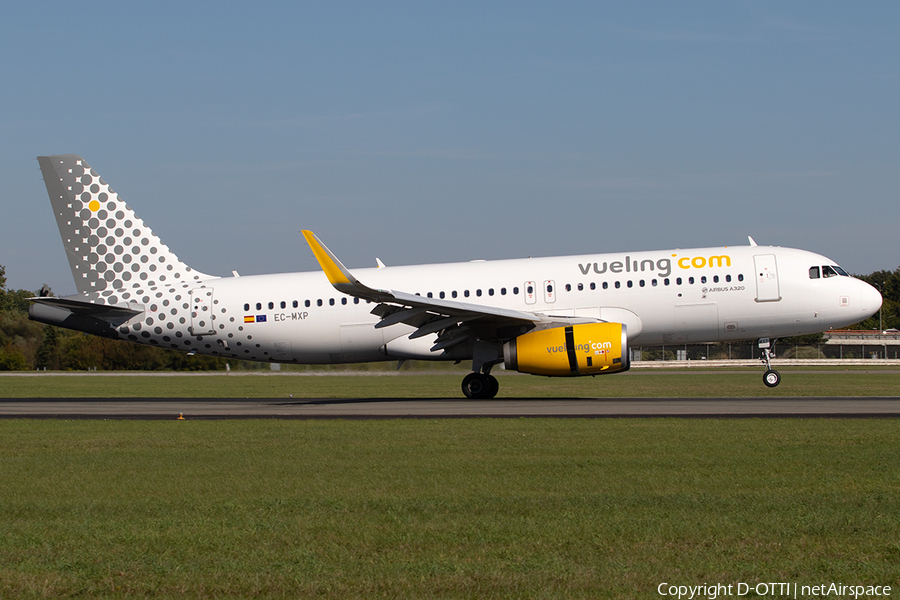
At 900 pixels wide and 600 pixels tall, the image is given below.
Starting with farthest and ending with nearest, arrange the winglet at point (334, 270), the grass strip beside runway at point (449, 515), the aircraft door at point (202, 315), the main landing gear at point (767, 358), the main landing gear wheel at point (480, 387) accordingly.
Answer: the aircraft door at point (202, 315), the main landing gear at point (767, 358), the main landing gear wheel at point (480, 387), the winglet at point (334, 270), the grass strip beside runway at point (449, 515)

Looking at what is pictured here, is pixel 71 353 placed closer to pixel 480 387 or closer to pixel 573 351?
pixel 480 387

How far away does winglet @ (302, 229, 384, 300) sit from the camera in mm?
22391

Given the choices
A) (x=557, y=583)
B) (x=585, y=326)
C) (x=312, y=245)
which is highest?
(x=312, y=245)

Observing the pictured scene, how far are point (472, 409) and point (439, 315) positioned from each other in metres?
3.74

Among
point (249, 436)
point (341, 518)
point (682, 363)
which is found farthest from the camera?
point (682, 363)

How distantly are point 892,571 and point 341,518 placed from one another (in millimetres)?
4640

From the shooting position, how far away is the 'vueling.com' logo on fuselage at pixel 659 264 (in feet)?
84.8

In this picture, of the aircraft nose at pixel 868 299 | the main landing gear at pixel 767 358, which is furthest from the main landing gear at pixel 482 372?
the aircraft nose at pixel 868 299

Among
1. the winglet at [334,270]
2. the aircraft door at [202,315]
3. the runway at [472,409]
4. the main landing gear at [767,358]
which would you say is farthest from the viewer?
the aircraft door at [202,315]

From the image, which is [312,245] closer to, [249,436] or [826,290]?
[249,436]

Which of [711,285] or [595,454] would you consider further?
[711,285]

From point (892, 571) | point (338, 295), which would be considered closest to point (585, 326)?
point (338, 295)

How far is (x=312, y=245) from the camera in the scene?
74.6 feet

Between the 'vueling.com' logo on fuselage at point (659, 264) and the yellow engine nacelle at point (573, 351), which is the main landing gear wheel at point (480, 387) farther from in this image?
the 'vueling.com' logo on fuselage at point (659, 264)
